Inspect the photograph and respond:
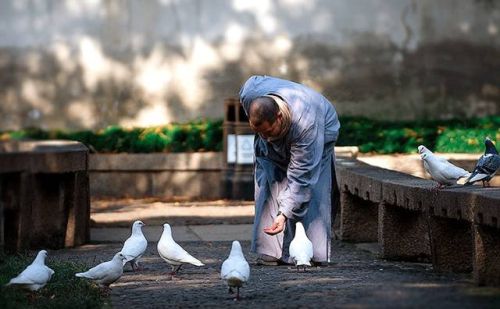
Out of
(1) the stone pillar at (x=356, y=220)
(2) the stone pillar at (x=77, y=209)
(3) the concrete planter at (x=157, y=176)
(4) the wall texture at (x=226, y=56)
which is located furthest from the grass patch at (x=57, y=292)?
(4) the wall texture at (x=226, y=56)

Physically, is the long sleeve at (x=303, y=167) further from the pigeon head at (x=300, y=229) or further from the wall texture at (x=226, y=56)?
the wall texture at (x=226, y=56)

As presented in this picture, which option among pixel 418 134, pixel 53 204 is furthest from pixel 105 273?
pixel 418 134

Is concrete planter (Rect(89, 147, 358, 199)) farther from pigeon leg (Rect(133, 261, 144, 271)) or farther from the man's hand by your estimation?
the man's hand

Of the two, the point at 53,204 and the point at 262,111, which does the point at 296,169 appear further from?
the point at 53,204

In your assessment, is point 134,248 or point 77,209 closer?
point 134,248

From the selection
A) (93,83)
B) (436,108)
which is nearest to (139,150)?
(93,83)

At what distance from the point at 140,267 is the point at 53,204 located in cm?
183

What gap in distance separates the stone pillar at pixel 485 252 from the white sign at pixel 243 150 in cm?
905

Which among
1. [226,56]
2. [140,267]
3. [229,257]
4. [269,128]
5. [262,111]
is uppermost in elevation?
[226,56]

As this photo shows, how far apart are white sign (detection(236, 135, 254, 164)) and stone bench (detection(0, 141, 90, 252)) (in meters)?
4.88

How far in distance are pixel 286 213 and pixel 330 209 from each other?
2.19ft

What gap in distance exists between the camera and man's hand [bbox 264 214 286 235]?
35.2 ft

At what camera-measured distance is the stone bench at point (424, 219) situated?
9508mm

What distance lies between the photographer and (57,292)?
977 centimetres
